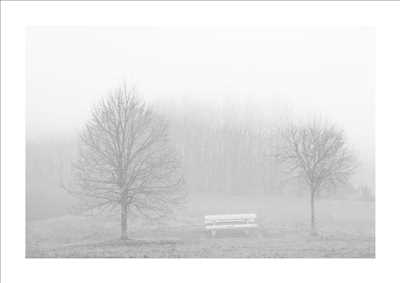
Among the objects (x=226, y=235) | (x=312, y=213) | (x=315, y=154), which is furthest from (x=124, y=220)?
(x=315, y=154)

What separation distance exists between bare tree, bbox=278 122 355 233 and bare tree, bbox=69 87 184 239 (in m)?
3.18

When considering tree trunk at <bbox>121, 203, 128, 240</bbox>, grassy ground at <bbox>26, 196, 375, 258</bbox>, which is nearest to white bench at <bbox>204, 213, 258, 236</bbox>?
grassy ground at <bbox>26, 196, 375, 258</bbox>

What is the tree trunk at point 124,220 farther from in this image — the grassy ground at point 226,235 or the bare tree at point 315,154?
the bare tree at point 315,154

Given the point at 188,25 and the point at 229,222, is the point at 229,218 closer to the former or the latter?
the point at 229,222

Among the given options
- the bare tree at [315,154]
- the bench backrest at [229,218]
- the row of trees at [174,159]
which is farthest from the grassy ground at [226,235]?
the bare tree at [315,154]

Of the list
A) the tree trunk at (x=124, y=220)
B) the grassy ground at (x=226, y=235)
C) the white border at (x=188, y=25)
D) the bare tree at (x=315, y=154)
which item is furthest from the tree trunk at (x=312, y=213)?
the tree trunk at (x=124, y=220)

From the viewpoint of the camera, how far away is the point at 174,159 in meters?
16.8

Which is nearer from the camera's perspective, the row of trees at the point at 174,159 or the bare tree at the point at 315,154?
the row of trees at the point at 174,159

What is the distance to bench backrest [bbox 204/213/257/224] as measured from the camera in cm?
1648

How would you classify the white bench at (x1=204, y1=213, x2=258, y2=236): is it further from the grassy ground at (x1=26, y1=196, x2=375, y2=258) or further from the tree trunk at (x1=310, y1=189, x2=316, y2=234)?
the tree trunk at (x1=310, y1=189, x2=316, y2=234)

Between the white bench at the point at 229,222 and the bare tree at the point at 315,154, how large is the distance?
1736 mm

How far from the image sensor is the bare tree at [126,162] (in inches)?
647

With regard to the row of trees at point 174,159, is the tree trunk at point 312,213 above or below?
below

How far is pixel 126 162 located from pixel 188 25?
13.5 feet
